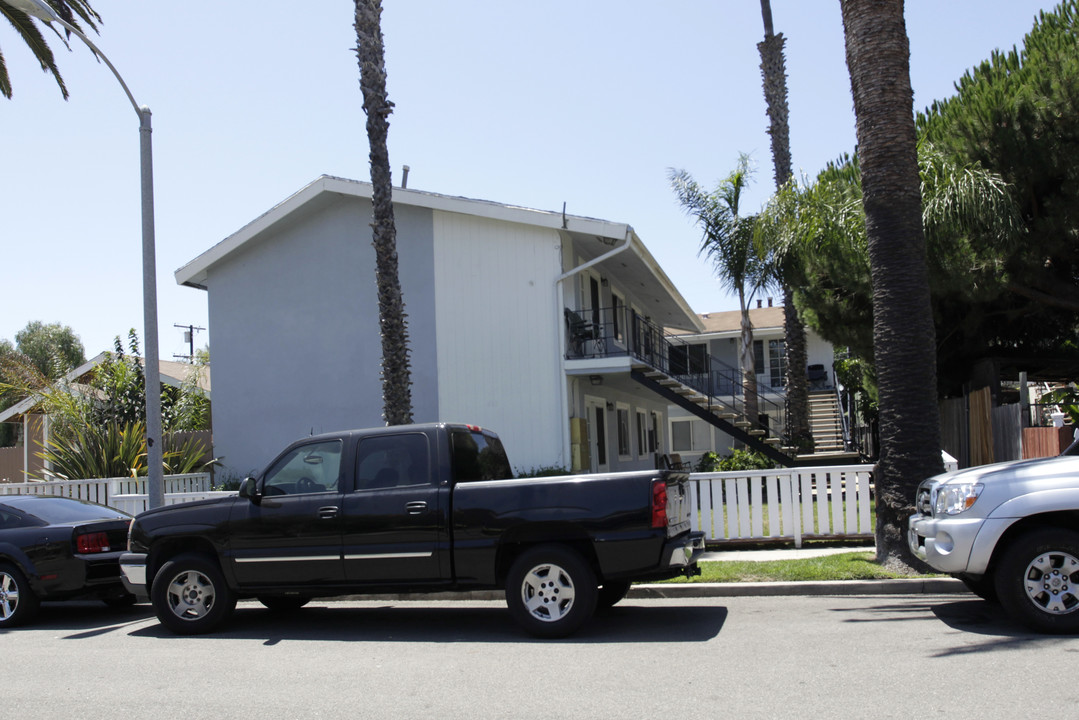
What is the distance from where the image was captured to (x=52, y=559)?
32.2 feet

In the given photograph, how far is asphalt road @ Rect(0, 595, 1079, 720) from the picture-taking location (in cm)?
552

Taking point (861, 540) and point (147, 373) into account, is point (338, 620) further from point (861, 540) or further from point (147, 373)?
point (861, 540)

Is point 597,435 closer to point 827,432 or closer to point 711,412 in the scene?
point 711,412

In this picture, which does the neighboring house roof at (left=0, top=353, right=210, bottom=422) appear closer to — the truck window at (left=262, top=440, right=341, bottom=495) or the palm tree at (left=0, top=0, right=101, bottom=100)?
the palm tree at (left=0, top=0, right=101, bottom=100)

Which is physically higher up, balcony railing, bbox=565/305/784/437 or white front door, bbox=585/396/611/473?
balcony railing, bbox=565/305/784/437

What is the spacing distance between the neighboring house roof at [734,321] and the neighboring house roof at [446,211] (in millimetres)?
14815

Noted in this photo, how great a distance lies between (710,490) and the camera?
12.4 m

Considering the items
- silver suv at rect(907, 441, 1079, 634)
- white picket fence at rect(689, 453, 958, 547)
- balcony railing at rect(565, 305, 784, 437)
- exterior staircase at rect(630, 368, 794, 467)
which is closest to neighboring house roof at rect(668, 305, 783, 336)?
balcony railing at rect(565, 305, 784, 437)

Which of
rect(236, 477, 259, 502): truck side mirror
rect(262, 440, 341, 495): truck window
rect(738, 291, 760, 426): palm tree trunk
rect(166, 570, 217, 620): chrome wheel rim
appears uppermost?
rect(738, 291, 760, 426): palm tree trunk

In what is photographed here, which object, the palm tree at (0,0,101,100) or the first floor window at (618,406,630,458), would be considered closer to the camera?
the palm tree at (0,0,101,100)

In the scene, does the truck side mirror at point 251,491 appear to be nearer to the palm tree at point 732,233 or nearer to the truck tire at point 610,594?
the truck tire at point 610,594

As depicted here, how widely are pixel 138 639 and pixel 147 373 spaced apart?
4.45 m

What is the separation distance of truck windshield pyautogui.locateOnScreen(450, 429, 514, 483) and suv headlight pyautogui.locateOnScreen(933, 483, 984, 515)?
390 centimetres

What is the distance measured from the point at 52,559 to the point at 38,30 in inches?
456
